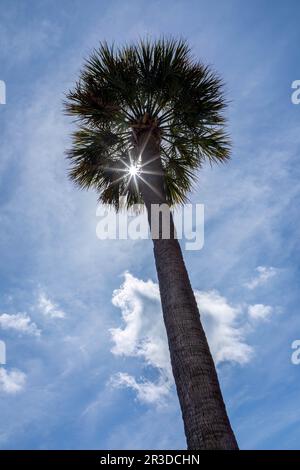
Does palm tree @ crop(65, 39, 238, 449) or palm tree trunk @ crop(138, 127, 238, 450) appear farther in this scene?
palm tree @ crop(65, 39, 238, 449)

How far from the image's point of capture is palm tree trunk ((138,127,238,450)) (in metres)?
3.96

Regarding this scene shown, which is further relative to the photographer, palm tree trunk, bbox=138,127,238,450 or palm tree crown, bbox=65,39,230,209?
palm tree crown, bbox=65,39,230,209

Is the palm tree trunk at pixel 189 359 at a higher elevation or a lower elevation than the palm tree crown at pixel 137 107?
lower

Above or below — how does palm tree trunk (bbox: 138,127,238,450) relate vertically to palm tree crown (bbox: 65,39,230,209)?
below

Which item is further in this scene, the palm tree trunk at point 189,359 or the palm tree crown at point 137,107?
the palm tree crown at point 137,107

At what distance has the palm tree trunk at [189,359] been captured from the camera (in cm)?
396

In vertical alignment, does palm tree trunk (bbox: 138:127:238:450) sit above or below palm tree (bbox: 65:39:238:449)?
below

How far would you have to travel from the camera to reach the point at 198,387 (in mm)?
4297

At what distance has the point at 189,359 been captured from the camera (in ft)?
14.9

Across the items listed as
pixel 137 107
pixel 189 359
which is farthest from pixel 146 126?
pixel 189 359
